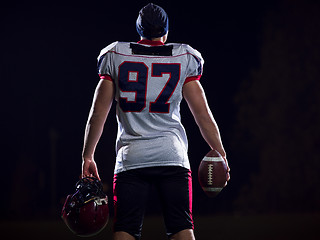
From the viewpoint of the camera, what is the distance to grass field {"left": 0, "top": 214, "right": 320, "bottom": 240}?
4.36m

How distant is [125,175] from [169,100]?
330mm

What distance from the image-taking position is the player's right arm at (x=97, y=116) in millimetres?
1916

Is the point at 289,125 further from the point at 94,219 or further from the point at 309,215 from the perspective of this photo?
the point at 94,219

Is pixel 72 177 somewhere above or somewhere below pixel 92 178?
below

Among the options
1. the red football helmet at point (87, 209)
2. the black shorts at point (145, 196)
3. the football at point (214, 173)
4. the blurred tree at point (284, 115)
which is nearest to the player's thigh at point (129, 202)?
the black shorts at point (145, 196)

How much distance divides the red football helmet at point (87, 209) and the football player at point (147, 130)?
0.12m

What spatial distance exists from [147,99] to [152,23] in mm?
344

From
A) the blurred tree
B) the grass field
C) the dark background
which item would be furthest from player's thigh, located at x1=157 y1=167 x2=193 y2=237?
the blurred tree

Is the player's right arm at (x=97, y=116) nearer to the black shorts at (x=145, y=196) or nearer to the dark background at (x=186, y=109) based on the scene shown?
the black shorts at (x=145, y=196)

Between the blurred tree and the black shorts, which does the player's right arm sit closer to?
the black shorts

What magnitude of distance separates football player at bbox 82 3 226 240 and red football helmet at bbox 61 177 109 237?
0.12m

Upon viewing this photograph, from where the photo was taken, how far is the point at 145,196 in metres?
1.86

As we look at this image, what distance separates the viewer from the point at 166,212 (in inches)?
73.3

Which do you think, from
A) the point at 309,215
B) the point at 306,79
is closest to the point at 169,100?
the point at 309,215
